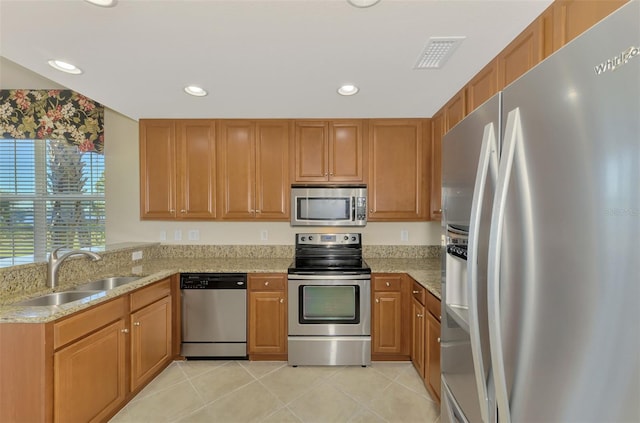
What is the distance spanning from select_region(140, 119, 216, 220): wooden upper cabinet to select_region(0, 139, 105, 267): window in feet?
3.06

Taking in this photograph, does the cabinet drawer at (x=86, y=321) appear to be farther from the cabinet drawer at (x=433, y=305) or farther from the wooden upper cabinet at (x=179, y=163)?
the cabinet drawer at (x=433, y=305)

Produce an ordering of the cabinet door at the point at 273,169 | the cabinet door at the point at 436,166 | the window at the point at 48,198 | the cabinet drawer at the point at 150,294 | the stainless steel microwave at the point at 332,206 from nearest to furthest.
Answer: the cabinet drawer at the point at 150,294
the cabinet door at the point at 436,166
the stainless steel microwave at the point at 332,206
the cabinet door at the point at 273,169
the window at the point at 48,198

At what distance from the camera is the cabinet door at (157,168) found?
10.1 feet

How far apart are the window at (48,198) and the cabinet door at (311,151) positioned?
2524 mm

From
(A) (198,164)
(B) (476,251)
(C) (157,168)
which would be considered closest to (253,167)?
Answer: (A) (198,164)

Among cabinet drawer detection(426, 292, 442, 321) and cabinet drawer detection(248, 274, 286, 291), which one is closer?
cabinet drawer detection(426, 292, 442, 321)

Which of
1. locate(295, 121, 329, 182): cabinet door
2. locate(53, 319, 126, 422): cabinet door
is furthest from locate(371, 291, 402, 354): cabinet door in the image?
locate(53, 319, 126, 422): cabinet door

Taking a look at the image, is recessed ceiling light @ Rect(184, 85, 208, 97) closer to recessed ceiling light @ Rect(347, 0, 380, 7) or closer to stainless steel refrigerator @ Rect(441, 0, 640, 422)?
recessed ceiling light @ Rect(347, 0, 380, 7)

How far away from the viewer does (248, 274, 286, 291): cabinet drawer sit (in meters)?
2.73

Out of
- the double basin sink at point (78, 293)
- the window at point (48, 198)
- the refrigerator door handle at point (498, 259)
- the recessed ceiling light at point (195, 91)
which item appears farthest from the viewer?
the window at point (48, 198)

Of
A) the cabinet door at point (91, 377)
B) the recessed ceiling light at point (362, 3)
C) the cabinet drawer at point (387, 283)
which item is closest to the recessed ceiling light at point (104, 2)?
the recessed ceiling light at point (362, 3)

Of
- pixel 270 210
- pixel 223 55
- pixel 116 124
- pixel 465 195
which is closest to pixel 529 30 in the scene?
→ pixel 465 195

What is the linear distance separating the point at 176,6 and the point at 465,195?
5.29 feet

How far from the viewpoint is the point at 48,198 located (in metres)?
3.50
